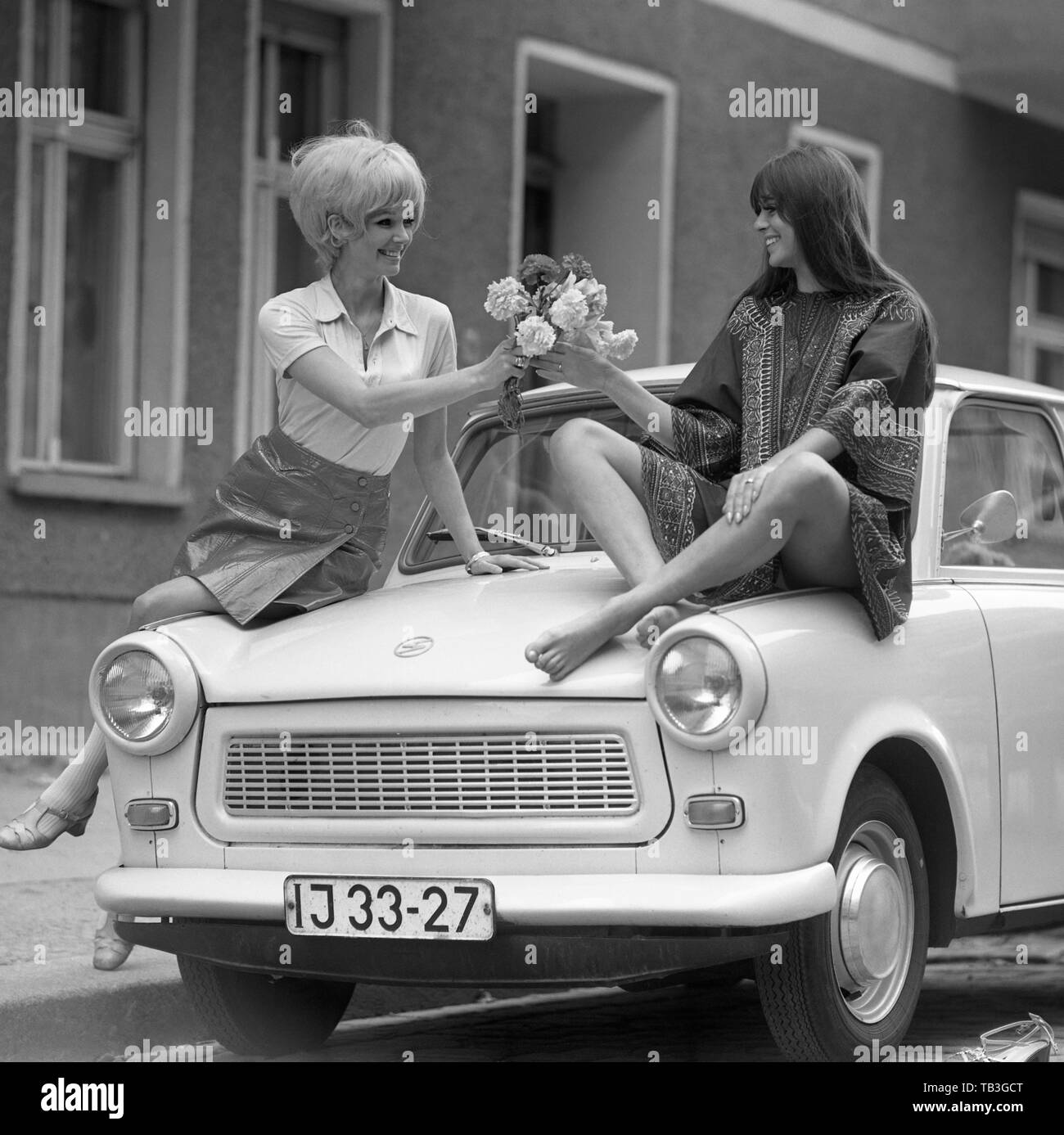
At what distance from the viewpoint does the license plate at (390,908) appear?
4164mm

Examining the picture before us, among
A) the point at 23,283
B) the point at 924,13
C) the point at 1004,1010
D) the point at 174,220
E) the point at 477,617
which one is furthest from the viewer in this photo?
the point at 924,13

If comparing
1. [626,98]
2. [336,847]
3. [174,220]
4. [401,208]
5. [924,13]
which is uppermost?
[924,13]

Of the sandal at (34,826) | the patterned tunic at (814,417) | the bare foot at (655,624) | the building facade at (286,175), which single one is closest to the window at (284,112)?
the building facade at (286,175)

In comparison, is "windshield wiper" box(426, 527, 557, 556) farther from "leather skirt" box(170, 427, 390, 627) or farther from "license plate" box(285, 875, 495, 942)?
"license plate" box(285, 875, 495, 942)

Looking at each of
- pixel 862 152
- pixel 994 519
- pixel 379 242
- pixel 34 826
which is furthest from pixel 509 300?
pixel 862 152

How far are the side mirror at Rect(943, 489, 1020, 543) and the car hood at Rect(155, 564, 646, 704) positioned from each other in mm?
964

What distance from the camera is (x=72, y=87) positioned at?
10.0 m

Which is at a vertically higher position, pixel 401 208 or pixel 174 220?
pixel 174 220

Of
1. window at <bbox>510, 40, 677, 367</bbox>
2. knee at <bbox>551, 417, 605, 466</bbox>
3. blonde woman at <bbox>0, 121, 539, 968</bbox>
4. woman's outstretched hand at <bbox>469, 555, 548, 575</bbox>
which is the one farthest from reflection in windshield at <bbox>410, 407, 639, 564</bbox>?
window at <bbox>510, 40, 677, 367</bbox>

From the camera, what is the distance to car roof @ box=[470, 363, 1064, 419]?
5.54 meters

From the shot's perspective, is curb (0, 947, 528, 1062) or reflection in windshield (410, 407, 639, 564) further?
reflection in windshield (410, 407, 639, 564)
